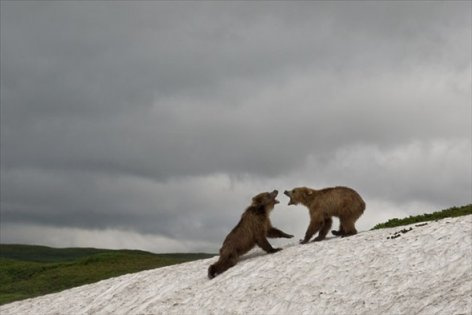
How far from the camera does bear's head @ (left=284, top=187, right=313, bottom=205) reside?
24.0 metres

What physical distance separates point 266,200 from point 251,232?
1226 mm

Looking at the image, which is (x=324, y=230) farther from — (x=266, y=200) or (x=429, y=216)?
(x=429, y=216)

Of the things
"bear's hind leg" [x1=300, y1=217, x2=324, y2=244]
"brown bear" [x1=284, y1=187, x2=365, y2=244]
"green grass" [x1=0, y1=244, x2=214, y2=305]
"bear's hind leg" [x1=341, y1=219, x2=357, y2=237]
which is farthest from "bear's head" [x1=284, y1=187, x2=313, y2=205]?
"green grass" [x1=0, y1=244, x2=214, y2=305]

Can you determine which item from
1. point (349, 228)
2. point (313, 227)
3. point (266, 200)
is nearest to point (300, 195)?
point (313, 227)

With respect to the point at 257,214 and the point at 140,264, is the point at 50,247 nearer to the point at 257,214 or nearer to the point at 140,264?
the point at 140,264

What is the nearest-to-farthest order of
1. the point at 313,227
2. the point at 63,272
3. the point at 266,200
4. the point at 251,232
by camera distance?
the point at 251,232 < the point at 266,200 < the point at 313,227 < the point at 63,272

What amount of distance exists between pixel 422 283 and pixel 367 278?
1724mm

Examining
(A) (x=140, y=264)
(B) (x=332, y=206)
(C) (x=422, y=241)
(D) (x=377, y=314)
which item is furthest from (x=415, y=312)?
(A) (x=140, y=264)

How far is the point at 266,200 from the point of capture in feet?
75.4

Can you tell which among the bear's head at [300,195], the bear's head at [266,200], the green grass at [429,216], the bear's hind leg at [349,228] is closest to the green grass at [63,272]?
the green grass at [429,216]

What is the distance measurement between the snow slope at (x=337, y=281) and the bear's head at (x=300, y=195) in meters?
1.63

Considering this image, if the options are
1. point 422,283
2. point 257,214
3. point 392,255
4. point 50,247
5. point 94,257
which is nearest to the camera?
point 422,283

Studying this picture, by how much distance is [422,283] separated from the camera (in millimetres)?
18688

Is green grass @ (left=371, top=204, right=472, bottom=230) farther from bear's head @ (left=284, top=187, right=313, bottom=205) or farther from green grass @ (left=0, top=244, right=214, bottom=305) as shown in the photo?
green grass @ (left=0, top=244, right=214, bottom=305)
